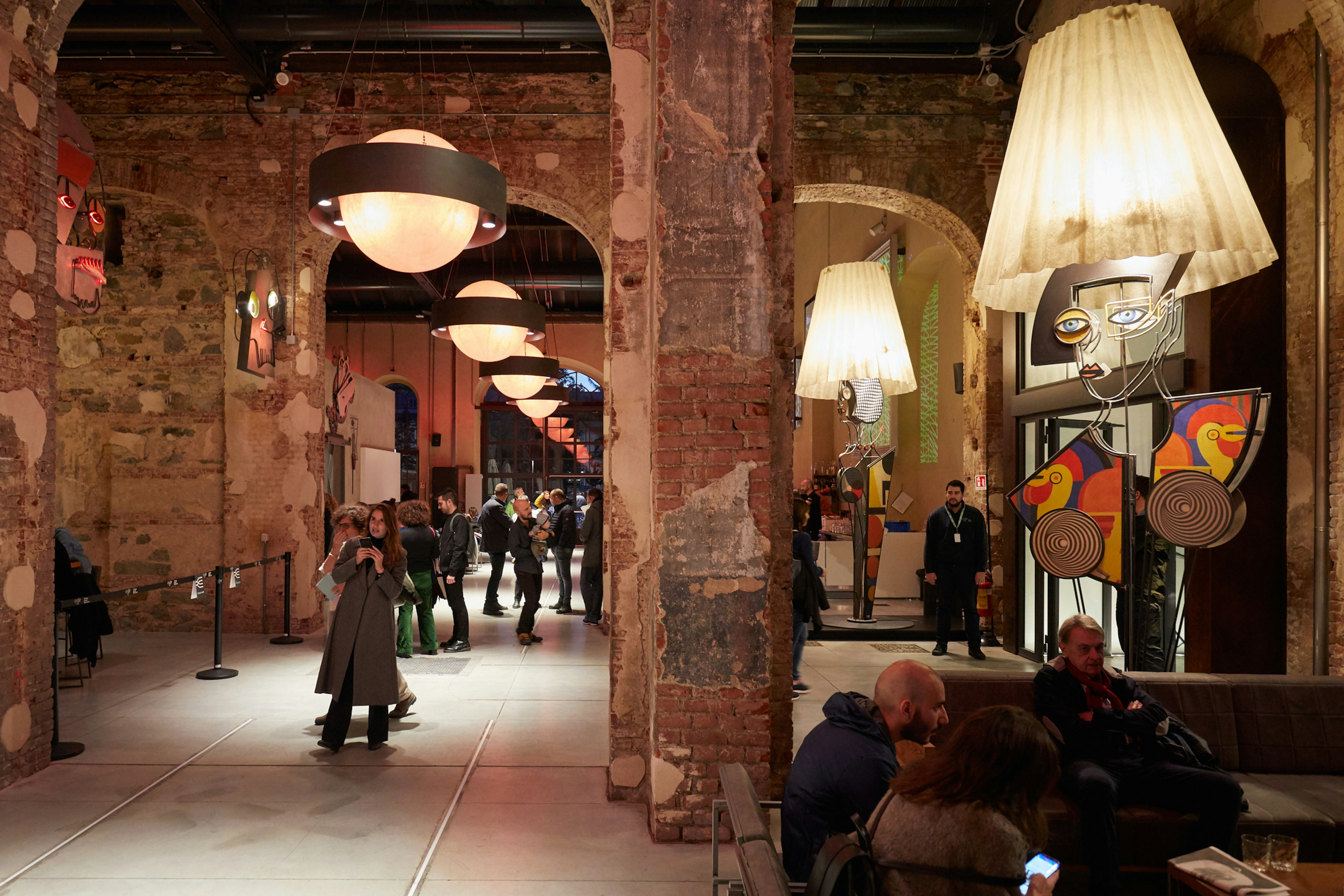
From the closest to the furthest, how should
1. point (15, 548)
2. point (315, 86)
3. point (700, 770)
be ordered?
point (700, 770)
point (15, 548)
point (315, 86)

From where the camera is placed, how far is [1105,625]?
7.12 meters

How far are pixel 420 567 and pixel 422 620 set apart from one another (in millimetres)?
818

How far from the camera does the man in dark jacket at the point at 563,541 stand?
35.4ft

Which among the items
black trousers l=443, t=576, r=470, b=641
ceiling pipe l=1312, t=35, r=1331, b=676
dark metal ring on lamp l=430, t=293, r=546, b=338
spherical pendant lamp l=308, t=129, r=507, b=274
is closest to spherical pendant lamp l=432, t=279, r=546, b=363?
dark metal ring on lamp l=430, t=293, r=546, b=338

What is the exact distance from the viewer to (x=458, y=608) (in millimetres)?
8602

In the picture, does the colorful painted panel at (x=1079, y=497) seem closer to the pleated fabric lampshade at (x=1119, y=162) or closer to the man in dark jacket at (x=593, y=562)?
the pleated fabric lampshade at (x=1119, y=162)

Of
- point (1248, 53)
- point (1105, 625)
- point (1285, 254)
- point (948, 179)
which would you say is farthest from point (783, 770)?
point (948, 179)

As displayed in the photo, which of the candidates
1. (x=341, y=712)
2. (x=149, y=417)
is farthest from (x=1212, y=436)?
(x=149, y=417)

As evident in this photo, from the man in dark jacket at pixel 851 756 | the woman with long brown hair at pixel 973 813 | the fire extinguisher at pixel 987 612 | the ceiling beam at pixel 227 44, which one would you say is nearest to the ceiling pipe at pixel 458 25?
the ceiling beam at pixel 227 44

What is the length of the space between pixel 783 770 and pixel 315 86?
8768mm

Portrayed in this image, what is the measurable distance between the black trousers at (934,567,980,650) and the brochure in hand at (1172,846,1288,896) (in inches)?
222

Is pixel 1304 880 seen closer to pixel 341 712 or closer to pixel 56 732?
pixel 341 712

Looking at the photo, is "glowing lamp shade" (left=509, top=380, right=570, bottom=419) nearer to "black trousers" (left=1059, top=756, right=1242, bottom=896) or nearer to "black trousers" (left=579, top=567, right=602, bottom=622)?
"black trousers" (left=579, top=567, right=602, bottom=622)

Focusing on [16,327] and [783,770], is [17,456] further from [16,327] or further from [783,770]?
[783,770]
